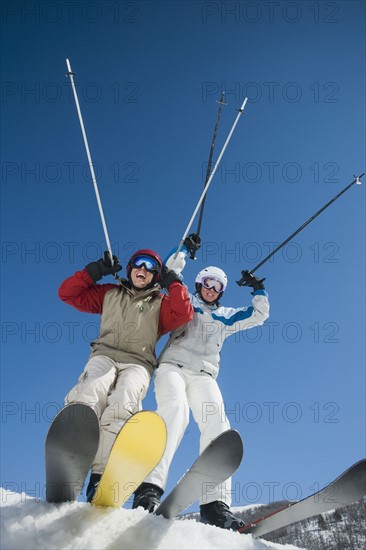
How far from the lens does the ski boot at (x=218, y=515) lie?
340 centimetres

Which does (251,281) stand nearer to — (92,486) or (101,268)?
(101,268)

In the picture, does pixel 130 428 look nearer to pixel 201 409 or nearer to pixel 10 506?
pixel 10 506

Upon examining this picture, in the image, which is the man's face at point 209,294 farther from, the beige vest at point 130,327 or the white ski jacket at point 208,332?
the beige vest at point 130,327

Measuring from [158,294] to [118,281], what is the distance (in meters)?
0.52

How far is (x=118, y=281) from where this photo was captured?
511 cm

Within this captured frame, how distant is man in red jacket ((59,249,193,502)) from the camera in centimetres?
353

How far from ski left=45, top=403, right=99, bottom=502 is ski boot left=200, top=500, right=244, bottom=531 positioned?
1.59 metres

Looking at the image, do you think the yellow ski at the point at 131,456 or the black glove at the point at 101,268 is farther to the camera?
the black glove at the point at 101,268

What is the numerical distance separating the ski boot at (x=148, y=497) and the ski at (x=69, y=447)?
957 millimetres

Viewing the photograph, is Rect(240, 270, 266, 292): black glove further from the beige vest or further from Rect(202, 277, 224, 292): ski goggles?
the beige vest

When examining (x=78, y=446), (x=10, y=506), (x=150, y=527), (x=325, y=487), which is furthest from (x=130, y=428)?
(x=325, y=487)

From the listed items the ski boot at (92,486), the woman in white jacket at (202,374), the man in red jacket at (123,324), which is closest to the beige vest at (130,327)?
the man in red jacket at (123,324)

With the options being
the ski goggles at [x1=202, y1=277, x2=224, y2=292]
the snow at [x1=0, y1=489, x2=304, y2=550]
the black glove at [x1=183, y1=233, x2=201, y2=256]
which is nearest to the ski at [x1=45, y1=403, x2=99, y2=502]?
the snow at [x1=0, y1=489, x2=304, y2=550]

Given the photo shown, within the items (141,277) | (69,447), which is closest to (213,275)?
(141,277)
